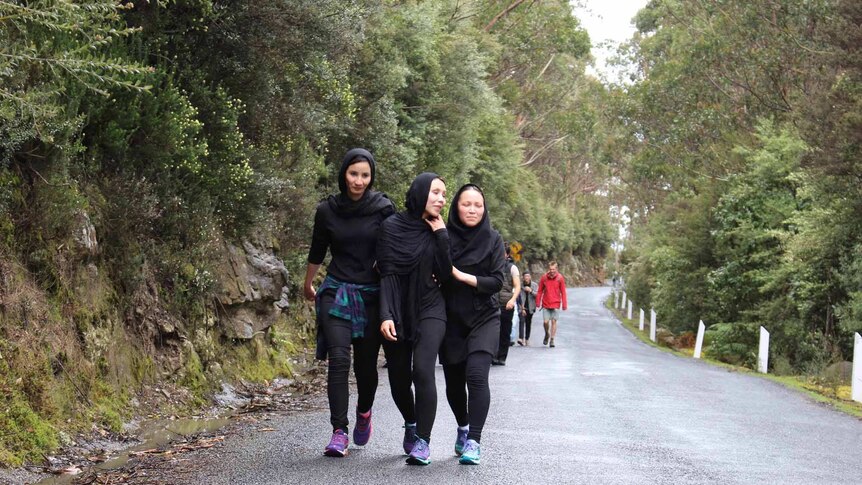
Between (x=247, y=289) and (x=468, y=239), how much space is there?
246 inches

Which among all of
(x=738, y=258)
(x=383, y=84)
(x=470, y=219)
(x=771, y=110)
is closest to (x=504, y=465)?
(x=470, y=219)

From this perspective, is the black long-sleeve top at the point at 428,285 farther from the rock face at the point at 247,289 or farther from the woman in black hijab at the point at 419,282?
the rock face at the point at 247,289

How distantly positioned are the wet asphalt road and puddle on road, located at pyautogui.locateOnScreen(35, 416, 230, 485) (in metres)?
0.53

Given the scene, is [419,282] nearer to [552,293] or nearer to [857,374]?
[857,374]

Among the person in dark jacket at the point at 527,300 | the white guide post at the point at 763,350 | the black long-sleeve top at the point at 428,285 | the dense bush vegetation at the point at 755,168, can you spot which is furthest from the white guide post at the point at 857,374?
the black long-sleeve top at the point at 428,285

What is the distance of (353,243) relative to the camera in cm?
698

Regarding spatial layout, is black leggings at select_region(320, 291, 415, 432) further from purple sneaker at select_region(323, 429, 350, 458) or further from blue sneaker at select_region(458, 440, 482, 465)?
blue sneaker at select_region(458, 440, 482, 465)

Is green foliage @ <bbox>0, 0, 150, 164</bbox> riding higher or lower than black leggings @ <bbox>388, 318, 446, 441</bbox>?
higher

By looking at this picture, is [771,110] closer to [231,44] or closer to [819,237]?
[819,237]

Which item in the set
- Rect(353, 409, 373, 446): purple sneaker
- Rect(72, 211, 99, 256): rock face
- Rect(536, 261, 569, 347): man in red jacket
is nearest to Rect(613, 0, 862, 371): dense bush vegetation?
Rect(536, 261, 569, 347): man in red jacket

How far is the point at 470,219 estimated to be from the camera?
685cm

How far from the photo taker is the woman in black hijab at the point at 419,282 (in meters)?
6.66

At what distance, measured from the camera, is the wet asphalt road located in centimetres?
660

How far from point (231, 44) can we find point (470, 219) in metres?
6.16
